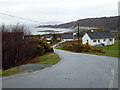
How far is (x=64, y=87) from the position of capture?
225 inches

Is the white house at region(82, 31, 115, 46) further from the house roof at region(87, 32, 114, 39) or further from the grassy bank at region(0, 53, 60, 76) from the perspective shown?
the grassy bank at region(0, 53, 60, 76)

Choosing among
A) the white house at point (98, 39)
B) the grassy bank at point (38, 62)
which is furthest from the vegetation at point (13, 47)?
the white house at point (98, 39)

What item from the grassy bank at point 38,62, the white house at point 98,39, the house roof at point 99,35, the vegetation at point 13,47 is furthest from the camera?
the house roof at point 99,35

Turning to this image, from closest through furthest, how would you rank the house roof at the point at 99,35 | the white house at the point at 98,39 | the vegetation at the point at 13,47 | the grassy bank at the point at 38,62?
the grassy bank at the point at 38,62 → the vegetation at the point at 13,47 → the white house at the point at 98,39 → the house roof at the point at 99,35

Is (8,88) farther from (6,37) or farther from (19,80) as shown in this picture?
(6,37)

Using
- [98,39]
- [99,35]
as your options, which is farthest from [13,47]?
[99,35]

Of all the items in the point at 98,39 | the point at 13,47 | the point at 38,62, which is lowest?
the point at 38,62

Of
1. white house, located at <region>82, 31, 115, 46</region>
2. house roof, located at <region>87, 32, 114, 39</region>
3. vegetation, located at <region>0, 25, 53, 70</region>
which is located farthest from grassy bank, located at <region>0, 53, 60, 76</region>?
house roof, located at <region>87, 32, 114, 39</region>

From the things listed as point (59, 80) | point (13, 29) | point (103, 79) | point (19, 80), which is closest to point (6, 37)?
point (13, 29)

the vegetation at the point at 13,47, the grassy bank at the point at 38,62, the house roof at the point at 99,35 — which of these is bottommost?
the grassy bank at the point at 38,62

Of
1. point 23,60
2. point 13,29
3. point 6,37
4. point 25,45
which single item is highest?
point 13,29

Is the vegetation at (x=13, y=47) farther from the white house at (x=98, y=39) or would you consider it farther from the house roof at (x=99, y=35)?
the house roof at (x=99, y=35)

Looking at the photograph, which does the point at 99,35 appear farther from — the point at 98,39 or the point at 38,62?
the point at 38,62

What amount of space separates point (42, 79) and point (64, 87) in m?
1.55
